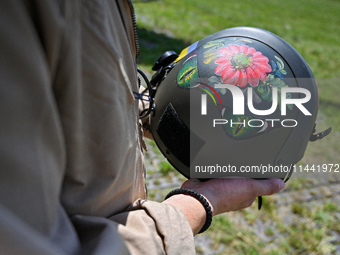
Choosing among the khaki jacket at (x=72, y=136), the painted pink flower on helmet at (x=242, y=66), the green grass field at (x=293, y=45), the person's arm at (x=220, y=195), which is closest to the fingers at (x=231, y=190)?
the person's arm at (x=220, y=195)

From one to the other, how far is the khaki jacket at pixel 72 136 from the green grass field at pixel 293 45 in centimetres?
200

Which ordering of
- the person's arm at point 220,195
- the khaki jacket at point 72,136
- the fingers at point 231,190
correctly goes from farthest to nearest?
the fingers at point 231,190
the person's arm at point 220,195
the khaki jacket at point 72,136

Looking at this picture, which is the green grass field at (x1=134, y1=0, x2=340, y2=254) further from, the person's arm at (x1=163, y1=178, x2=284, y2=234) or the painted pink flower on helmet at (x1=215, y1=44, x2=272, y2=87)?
the painted pink flower on helmet at (x1=215, y1=44, x2=272, y2=87)

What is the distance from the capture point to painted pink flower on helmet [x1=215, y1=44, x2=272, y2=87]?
1.31m

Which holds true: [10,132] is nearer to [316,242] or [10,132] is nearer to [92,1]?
[92,1]

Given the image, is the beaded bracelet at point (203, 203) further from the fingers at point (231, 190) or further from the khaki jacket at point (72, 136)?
the khaki jacket at point (72, 136)

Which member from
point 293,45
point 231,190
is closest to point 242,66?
point 231,190

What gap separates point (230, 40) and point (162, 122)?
1.60 feet

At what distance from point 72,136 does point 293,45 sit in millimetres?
8567

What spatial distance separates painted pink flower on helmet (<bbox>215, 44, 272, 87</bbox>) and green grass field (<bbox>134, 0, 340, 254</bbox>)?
1808 mm

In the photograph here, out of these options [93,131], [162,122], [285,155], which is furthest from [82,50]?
[285,155]

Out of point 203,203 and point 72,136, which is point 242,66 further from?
point 72,136

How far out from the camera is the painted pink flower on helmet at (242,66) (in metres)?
1.31

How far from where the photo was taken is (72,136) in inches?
29.7
